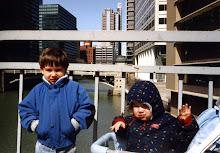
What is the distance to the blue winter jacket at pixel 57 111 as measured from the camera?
1706 millimetres

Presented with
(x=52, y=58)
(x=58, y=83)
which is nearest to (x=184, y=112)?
(x=58, y=83)

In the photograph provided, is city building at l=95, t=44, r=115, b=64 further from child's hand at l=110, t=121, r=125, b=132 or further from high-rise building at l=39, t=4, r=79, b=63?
child's hand at l=110, t=121, r=125, b=132

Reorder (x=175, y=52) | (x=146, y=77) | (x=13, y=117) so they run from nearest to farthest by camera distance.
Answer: (x=175, y=52) → (x=13, y=117) → (x=146, y=77)

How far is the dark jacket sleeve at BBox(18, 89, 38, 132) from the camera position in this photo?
171cm

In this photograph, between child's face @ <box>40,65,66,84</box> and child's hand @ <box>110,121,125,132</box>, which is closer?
child's hand @ <box>110,121,125,132</box>

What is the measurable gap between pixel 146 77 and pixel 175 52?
61.9ft

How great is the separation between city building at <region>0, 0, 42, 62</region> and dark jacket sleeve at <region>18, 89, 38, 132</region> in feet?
181

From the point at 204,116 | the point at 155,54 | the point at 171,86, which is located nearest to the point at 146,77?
the point at 155,54

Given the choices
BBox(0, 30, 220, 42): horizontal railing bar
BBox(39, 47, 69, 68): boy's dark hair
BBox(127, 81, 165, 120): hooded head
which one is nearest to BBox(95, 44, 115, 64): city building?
BBox(0, 30, 220, 42): horizontal railing bar

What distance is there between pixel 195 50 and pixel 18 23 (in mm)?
58600

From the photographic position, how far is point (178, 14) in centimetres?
2205

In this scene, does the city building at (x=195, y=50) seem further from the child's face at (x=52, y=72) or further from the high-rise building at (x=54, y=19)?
the high-rise building at (x=54, y=19)

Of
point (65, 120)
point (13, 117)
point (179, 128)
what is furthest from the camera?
point (13, 117)

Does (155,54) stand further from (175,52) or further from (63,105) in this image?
(63,105)
